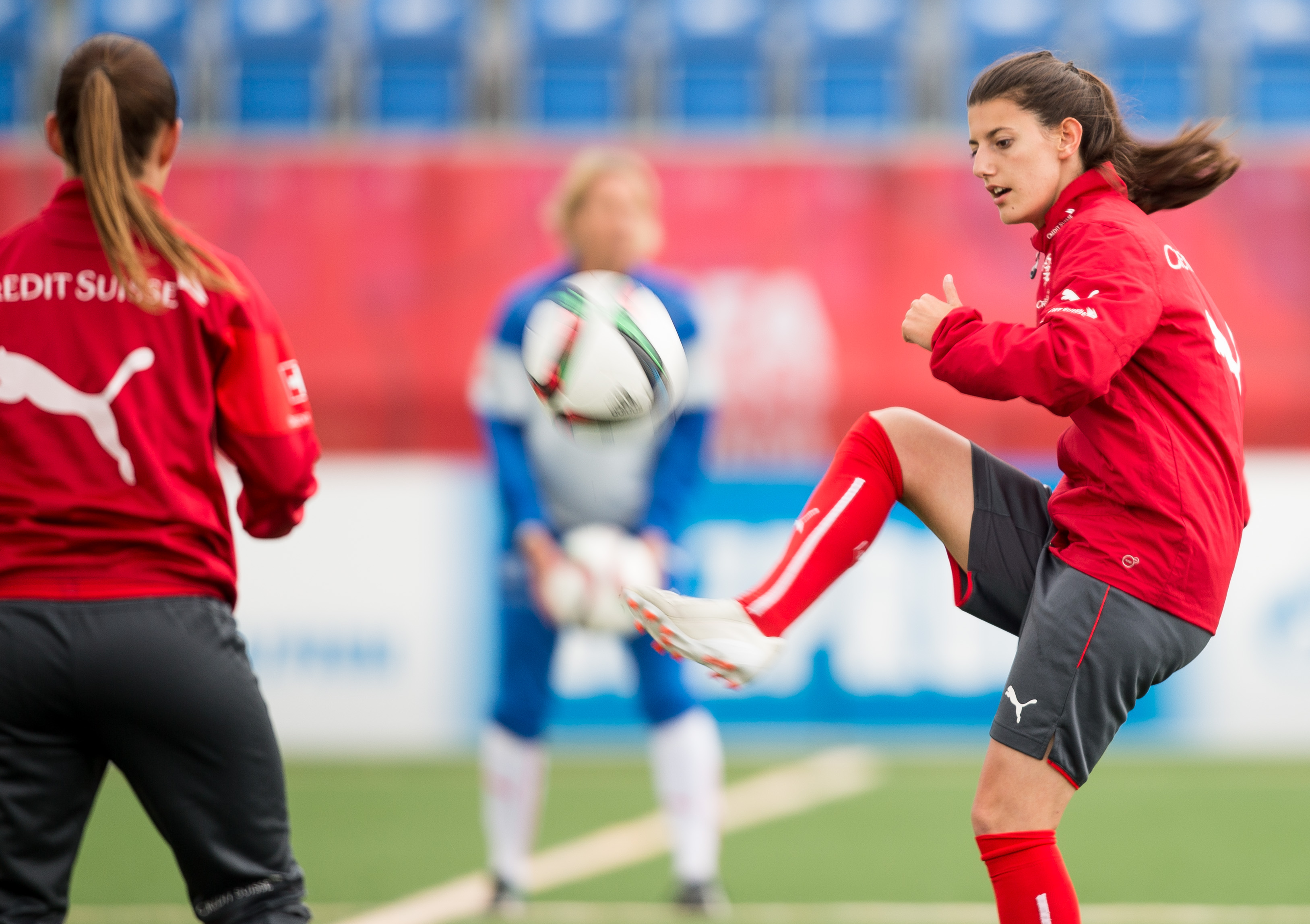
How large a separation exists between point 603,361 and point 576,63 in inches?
267

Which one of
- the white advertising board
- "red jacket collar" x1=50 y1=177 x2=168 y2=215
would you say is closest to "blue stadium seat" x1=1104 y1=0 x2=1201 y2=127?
the white advertising board

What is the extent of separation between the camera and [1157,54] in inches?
372

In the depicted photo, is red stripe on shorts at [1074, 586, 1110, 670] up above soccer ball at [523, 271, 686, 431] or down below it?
below

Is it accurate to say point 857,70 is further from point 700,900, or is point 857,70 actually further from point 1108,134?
point 1108,134

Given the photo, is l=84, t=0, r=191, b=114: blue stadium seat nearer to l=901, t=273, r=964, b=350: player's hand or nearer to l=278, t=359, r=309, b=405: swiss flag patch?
l=278, t=359, r=309, b=405: swiss flag patch

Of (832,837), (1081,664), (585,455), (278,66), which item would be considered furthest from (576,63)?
(1081,664)

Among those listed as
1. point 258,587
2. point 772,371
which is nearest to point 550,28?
point 772,371

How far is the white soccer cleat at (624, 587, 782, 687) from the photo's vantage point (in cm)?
269

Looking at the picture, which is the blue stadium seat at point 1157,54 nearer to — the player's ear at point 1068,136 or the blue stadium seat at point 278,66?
the blue stadium seat at point 278,66

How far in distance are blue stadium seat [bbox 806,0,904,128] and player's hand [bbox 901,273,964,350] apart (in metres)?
6.89

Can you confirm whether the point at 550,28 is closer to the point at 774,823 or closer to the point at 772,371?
the point at 772,371

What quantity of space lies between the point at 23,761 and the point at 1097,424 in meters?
1.85

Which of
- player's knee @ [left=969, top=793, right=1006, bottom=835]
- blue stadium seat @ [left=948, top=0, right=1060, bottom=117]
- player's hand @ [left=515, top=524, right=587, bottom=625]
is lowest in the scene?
player's knee @ [left=969, top=793, right=1006, bottom=835]

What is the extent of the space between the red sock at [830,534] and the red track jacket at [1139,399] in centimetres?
31
